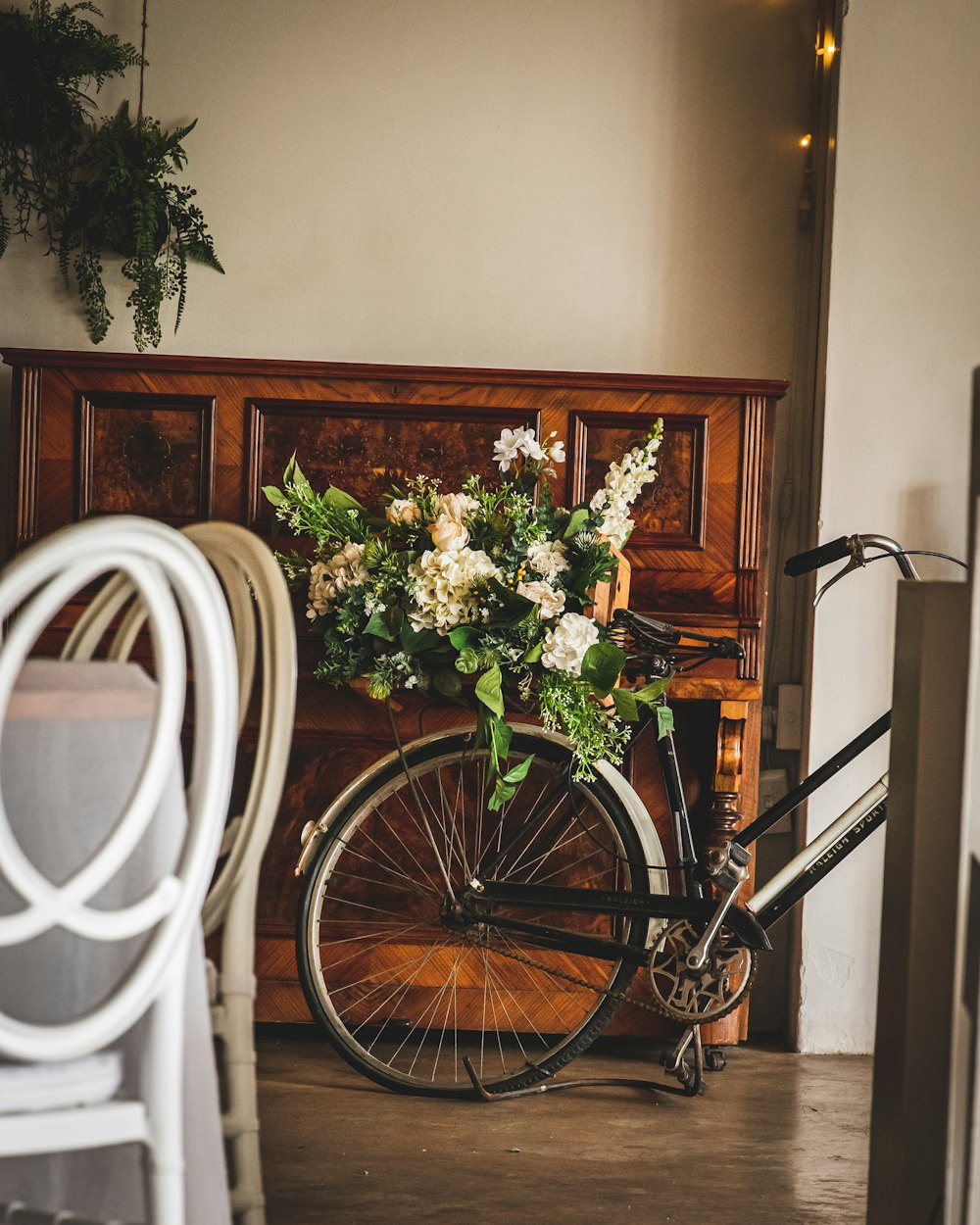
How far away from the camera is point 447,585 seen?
6.85 ft

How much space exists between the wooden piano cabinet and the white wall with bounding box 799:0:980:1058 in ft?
0.80

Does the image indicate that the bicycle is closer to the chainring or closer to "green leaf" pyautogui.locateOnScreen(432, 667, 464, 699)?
the chainring

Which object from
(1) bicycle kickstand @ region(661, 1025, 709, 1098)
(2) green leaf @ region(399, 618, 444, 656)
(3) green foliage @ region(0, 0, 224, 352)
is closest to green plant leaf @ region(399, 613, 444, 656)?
(2) green leaf @ region(399, 618, 444, 656)

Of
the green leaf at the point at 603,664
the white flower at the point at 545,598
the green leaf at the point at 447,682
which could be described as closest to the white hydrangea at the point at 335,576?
the green leaf at the point at 447,682

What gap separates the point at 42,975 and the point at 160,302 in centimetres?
224

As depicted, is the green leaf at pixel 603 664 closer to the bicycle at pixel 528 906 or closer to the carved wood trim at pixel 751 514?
the bicycle at pixel 528 906

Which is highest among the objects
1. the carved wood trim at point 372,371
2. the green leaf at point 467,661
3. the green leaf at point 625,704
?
the carved wood trim at point 372,371

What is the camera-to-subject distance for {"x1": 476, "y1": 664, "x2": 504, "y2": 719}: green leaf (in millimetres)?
2104

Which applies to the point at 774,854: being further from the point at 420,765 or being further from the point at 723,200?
the point at 723,200

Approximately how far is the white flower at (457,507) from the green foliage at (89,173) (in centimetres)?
118

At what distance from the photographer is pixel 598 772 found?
7.80 ft

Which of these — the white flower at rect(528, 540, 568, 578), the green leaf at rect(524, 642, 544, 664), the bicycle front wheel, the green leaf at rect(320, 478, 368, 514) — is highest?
the green leaf at rect(320, 478, 368, 514)

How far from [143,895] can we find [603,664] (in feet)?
3.64

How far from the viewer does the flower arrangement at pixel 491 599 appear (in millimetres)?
2094
